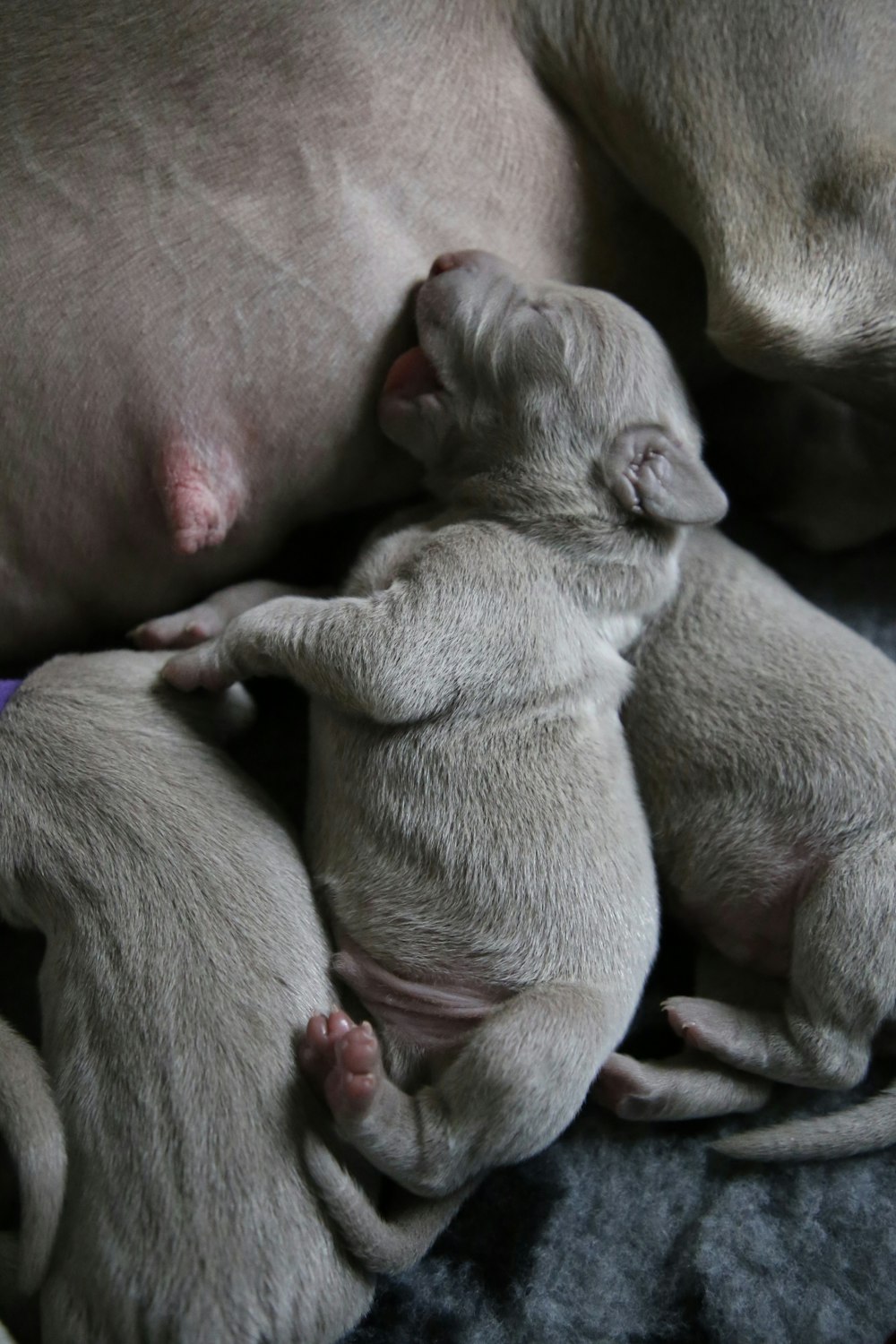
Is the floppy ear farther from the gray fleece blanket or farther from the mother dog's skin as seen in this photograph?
the gray fleece blanket

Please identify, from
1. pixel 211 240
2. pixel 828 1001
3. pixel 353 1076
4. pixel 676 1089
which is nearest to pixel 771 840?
pixel 828 1001

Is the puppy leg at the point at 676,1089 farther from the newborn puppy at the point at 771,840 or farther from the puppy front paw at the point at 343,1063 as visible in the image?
the puppy front paw at the point at 343,1063

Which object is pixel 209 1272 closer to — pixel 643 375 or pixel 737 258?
pixel 643 375

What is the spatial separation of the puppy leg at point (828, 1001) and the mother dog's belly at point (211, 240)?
0.88 metres

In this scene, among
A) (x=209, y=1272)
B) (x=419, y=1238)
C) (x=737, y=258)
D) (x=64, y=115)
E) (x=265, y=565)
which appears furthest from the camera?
(x=265, y=565)

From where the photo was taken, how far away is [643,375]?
1.70 m

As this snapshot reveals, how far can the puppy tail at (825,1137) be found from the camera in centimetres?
163

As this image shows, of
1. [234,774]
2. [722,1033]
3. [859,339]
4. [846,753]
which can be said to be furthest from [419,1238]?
[859,339]

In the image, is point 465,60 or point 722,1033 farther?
point 465,60

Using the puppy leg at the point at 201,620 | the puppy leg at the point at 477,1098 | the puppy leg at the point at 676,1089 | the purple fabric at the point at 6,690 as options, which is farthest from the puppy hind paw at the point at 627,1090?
the purple fabric at the point at 6,690

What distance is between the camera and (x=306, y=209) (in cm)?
166

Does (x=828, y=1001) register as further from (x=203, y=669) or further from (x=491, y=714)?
(x=203, y=669)

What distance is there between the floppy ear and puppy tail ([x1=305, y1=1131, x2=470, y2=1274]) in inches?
34.9

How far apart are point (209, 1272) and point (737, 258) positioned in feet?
4.61
